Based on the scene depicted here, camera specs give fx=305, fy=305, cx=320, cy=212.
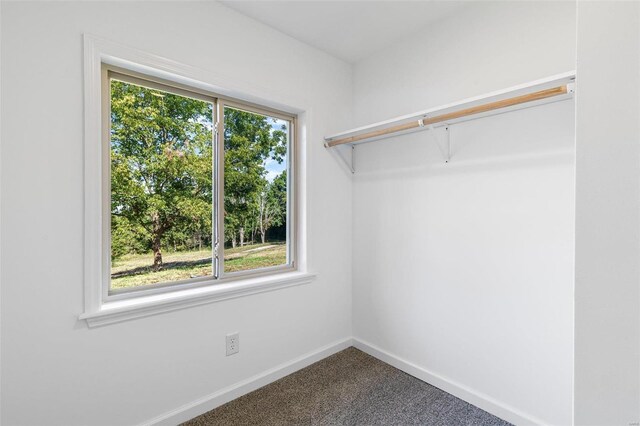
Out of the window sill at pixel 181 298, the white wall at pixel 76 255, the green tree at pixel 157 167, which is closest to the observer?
the white wall at pixel 76 255

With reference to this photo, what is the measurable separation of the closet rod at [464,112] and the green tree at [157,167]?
104 centimetres

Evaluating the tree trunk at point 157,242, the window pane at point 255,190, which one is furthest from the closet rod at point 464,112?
the tree trunk at point 157,242

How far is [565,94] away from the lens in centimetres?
140

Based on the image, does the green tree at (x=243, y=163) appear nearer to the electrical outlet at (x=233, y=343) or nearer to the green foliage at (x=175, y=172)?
the green foliage at (x=175, y=172)

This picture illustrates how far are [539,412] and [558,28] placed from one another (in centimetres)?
201

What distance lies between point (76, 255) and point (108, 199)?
324 millimetres

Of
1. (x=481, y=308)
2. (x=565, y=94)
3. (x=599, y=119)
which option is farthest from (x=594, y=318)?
(x=481, y=308)

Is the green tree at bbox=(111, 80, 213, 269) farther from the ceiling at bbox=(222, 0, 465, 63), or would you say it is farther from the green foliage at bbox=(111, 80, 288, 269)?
the ceiling at bbox=(222, 0, 465, 63)

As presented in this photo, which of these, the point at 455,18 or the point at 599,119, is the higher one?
the point at 455,18

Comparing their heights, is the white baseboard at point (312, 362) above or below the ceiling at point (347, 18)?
below

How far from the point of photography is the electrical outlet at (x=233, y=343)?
6.32 ft

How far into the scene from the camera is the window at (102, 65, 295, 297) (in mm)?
1678

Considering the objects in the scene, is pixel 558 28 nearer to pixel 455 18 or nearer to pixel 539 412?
pixel 455 18

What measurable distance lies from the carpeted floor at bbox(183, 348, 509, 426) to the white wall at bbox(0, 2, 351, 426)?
172 millimetres
